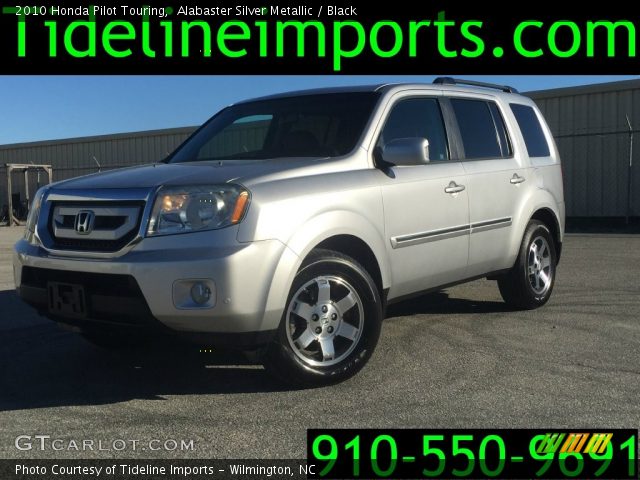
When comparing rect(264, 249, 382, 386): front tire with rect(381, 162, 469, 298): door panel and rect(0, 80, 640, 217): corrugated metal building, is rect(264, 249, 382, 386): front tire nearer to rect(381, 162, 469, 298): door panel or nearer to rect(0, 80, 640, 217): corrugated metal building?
rect(381, 162, 469, 298): door panel

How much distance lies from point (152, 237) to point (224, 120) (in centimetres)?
205

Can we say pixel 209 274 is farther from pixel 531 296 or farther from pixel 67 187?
pixel 531 296

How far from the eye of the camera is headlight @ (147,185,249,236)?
361 cm

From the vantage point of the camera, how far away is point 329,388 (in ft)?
13.0

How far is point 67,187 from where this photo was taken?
4.15m

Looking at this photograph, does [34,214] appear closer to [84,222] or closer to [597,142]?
[84,222]

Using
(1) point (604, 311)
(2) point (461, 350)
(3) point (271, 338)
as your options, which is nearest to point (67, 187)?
(3) point (271, 338)

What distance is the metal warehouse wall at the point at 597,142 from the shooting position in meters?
15.8

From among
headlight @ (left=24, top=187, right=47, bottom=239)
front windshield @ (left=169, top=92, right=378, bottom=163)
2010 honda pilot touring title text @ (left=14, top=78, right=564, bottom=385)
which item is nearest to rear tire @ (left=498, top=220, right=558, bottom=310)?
2010 honda pilot touring title text @ (left=14, top=78, right=564, bottom=385)

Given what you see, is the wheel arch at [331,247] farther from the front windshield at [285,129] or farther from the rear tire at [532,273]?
the rear tire at [532,273]

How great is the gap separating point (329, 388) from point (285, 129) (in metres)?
1.98

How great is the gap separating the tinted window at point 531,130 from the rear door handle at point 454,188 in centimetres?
141

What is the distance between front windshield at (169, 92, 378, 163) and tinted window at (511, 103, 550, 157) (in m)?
2.00

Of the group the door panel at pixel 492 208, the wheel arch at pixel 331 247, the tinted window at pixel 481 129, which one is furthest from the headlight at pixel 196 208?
the tinted window at pixel 481 129
